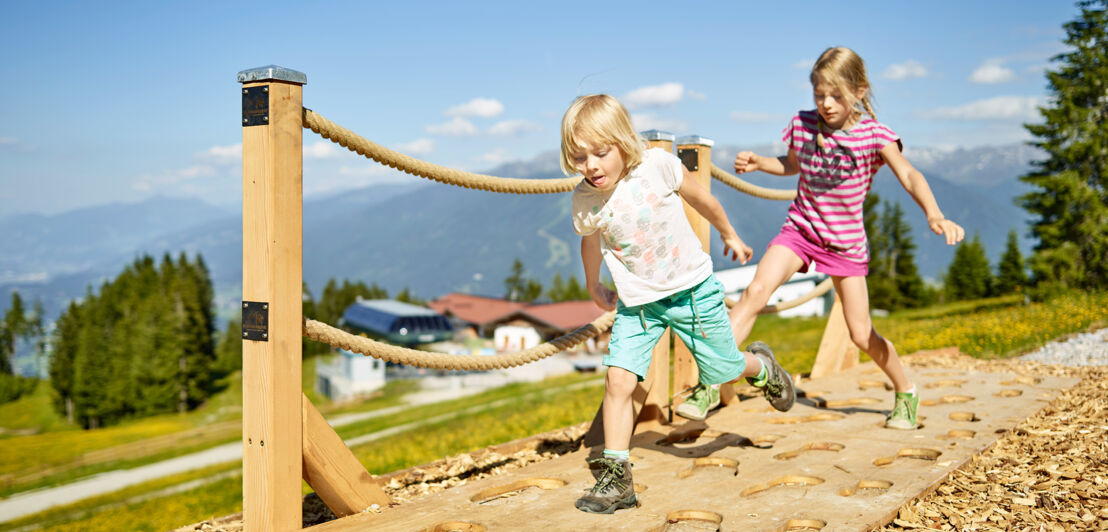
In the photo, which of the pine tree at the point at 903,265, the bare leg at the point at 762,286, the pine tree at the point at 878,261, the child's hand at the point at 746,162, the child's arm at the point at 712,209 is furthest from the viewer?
the pine tree at the point at 903,265

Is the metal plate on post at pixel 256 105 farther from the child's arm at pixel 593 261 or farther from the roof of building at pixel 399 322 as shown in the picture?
the roof of building at pixel 399 322

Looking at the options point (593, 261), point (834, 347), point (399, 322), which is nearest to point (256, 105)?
point (593, 261)

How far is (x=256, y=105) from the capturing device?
2.22m

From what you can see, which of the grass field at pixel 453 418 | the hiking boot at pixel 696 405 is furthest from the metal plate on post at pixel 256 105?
the grass field at pixel 453 418

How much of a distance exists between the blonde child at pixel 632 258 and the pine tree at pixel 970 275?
71.9 meters

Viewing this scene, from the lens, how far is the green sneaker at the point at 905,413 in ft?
12.2

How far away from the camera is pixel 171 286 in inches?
2908

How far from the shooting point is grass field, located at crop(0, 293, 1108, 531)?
331 inches

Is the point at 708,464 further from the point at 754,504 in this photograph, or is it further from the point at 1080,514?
the point at 1080,514

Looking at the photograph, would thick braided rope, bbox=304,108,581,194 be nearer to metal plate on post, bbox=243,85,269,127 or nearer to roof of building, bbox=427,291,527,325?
metal plate on post, bbox=243,85,269,127

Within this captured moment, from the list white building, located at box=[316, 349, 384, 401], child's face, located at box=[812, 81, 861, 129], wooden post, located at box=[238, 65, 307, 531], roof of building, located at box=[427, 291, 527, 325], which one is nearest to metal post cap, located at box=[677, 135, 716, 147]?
child's face, located at box=[812, 81, 861, 129]

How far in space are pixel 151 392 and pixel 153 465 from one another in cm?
2707

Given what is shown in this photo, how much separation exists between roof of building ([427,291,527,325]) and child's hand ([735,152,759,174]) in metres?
88.8

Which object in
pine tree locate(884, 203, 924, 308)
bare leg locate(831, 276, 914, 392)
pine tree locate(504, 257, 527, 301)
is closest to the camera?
bare leg locate(831, 276, 914, 392)
